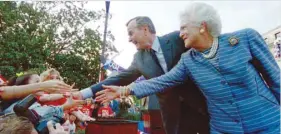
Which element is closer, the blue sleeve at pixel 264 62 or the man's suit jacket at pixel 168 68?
the blue sleeve at pixel 264 62

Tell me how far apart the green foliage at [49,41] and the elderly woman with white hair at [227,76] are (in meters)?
14.2

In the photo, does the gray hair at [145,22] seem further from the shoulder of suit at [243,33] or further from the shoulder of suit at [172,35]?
the shoulder of suit at [243,33]

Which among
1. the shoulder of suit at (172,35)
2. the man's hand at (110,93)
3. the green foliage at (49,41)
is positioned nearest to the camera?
the man's hand at (110,93)

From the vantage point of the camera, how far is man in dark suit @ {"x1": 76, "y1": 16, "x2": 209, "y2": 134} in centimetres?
255

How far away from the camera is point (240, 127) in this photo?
1.92 metres

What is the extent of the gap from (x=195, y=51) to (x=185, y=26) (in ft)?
0.55

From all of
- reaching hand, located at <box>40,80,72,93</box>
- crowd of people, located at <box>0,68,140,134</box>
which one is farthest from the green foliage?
reaching hand, located at <box>40,80,72,93</box>

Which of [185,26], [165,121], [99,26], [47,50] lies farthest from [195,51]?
[99,26]

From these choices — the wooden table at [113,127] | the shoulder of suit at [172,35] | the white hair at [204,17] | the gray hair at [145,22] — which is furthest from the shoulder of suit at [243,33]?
the wooden table at [113,127]

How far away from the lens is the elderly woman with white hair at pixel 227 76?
194 cm

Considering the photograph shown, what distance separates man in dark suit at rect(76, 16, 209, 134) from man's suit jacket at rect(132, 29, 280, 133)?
1.41ft

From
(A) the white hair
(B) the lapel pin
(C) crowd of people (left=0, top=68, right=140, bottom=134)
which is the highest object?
(A) the white hair

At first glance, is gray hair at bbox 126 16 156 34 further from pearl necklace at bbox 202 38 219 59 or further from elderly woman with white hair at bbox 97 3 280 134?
pearl necklace at bbox 202 38 219 59

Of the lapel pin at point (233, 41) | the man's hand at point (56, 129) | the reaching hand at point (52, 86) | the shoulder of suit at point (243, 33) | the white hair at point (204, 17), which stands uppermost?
the white hair at point (204, 17)
